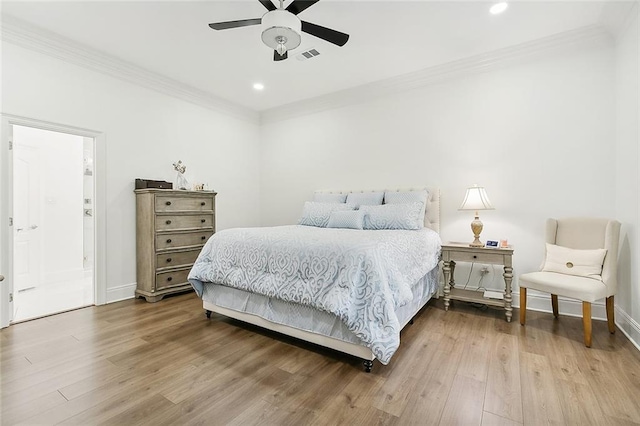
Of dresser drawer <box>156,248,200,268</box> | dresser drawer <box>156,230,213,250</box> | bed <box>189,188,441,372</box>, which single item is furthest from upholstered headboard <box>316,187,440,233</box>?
dresser drawer <box>156,248,200,268</box>

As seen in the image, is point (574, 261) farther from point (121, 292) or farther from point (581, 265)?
point (121, 292)

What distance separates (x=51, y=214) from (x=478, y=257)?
237 inches

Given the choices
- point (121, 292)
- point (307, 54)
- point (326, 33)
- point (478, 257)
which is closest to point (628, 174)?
point (478, 257)

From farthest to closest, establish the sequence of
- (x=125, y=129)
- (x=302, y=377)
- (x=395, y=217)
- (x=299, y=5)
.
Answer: (x=125, y=129) < (x=395, y=217) < (x=299, y=5) < (x=302, y=377)

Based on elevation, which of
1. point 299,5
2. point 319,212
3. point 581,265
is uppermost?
point 299,5

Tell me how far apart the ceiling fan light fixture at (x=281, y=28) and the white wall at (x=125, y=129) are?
235 cm

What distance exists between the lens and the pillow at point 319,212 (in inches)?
148

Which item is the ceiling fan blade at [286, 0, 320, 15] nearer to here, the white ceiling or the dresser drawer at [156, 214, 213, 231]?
the white ceiling

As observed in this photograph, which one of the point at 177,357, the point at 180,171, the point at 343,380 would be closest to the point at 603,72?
the point at 343,380

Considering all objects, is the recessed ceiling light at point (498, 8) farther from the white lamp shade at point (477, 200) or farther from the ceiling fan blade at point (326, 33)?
the white lamp shade at point (477, 200)

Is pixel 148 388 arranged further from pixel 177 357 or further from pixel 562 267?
pixel 562 267

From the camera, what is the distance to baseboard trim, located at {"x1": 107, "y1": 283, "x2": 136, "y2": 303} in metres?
3.44

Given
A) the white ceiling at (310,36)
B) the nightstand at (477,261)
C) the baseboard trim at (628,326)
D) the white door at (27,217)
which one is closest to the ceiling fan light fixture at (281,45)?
the white ceiling at (310,36)

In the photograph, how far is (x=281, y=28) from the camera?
2.18 m
